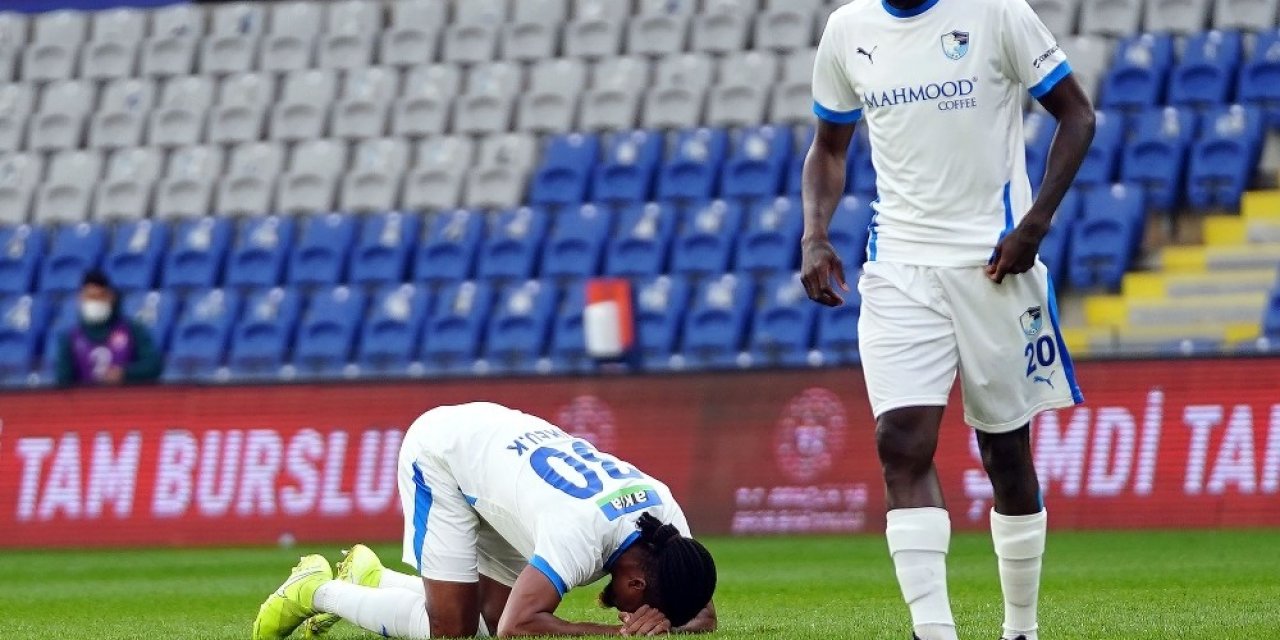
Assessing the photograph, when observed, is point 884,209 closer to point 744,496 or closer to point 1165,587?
point 1165,587

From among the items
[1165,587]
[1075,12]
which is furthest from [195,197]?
[1165,587]

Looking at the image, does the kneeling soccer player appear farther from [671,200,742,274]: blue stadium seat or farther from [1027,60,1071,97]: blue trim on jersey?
[671,200,742,274]: blue stadium seat

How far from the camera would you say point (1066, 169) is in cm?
586

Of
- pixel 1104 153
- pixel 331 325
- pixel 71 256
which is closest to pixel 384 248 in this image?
pixel 331 325

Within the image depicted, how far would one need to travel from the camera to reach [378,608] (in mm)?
7547

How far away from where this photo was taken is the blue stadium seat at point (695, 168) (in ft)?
63.5

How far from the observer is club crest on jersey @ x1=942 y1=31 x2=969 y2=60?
587 centimetres

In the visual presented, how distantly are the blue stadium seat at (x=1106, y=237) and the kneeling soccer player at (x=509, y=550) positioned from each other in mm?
10195

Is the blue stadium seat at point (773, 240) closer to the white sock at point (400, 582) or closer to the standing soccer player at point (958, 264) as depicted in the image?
the white sock at point (400, 582)

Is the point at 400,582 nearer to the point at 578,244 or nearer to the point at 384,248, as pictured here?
the point at 578,244

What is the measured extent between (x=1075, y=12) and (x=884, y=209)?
1421 cm

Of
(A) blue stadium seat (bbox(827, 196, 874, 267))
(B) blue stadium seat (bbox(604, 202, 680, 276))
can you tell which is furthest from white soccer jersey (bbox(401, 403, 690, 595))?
(B) blue stadium seat (bbox(604, 202, 680, 276))

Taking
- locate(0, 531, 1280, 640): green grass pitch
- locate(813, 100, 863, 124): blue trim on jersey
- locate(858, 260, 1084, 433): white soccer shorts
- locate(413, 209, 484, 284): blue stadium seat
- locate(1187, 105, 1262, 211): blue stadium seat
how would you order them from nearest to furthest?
1. locate(858, 260, 1084, 433): white soccer shorts
2. locate(813, 100, 863, 124): blue trim on jersey
3. locate(0, 531, 1280, 640): green grass pitch
4. locate(1187, 105, 1262, 211): blue stadium seat
5. locate(413, 209, 484, 284): blue stadium seat

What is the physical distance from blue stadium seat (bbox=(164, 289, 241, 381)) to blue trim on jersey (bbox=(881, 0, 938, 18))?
1364 cm
